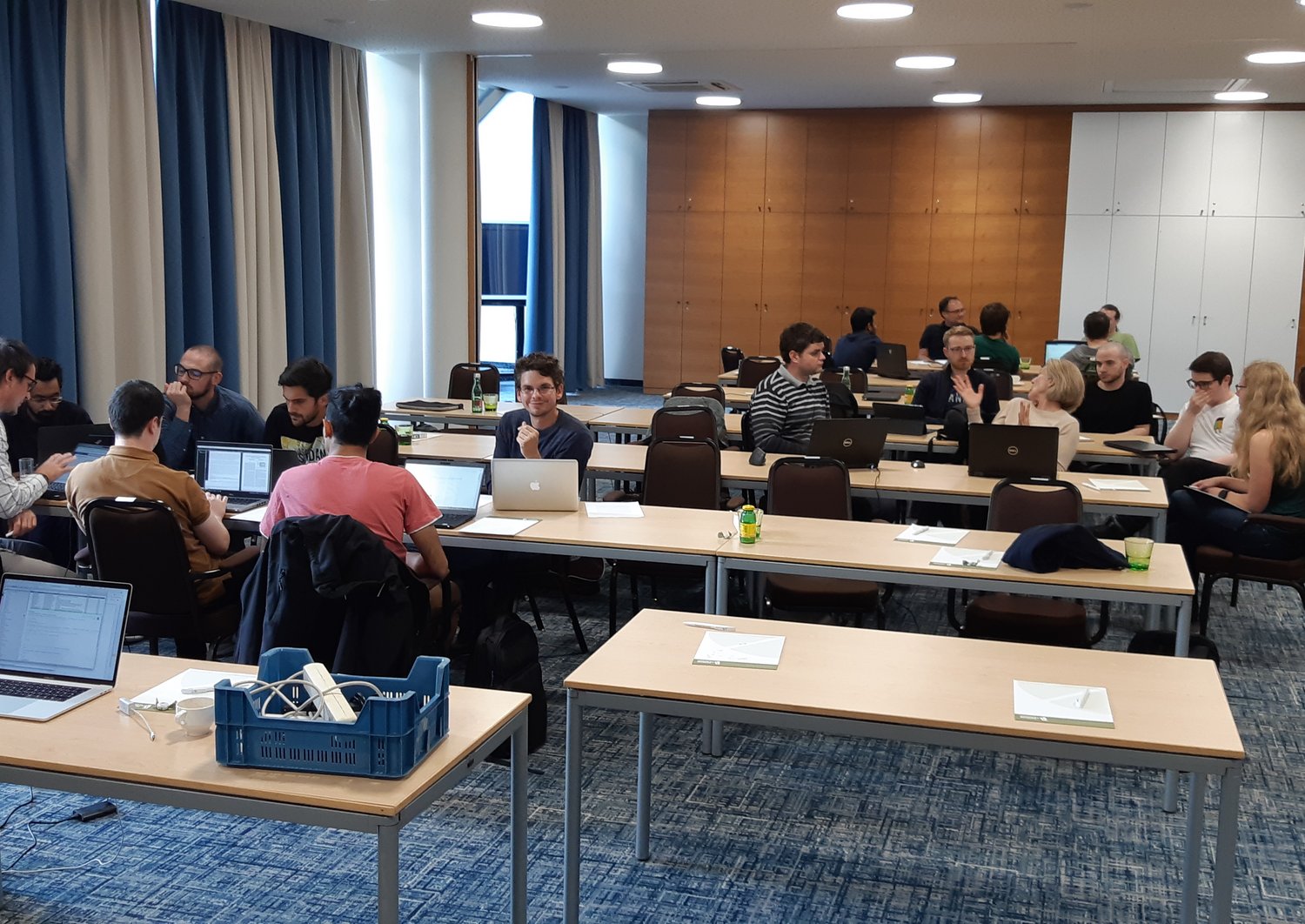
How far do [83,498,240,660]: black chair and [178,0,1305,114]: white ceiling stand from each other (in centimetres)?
474

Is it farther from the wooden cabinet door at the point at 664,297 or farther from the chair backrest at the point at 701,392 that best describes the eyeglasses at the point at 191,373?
the wooden cabinet door at the point at 664,297

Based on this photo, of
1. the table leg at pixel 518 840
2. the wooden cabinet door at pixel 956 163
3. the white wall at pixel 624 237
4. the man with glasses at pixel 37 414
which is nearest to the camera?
the table leg at pixel 518 840

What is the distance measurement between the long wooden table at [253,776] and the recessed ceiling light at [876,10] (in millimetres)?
5968

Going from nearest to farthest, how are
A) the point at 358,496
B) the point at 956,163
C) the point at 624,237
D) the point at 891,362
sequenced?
the point at 358,496 → the point at 891,362 → the point at 956,163 → the point at 624,237

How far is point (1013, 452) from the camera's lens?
226 inches

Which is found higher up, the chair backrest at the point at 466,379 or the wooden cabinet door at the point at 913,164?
the wooden cabinet door at the point at 913,164

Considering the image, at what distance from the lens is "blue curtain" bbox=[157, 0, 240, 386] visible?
798cm

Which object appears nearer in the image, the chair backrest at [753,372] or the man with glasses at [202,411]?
the man with glasses at [202,411]

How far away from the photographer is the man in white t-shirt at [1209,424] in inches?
247

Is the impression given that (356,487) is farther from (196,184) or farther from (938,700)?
(196,184)

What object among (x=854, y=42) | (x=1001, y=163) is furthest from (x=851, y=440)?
(x=1001, y=163)

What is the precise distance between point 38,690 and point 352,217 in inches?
299

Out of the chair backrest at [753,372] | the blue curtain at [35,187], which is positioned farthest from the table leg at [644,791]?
the chair backrest at [753,372]

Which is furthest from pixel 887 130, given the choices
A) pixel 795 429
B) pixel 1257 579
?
pixel 1257 579
